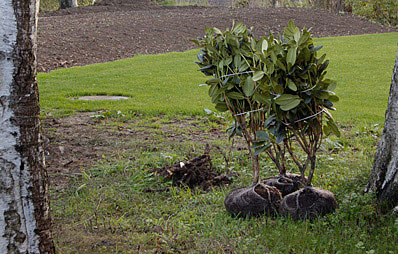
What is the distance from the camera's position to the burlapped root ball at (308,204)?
2.85m

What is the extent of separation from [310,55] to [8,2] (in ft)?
6.34

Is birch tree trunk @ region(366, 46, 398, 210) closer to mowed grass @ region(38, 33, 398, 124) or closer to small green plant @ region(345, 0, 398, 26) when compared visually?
mowed grass @ region(38, 33, 398, 124)

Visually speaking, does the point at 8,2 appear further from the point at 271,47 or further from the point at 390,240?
the point at 390,240

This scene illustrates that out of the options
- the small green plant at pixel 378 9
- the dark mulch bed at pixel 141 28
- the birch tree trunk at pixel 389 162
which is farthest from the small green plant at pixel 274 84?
the small green plant at pixel 378 9

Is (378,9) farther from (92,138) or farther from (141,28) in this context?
(92,138)

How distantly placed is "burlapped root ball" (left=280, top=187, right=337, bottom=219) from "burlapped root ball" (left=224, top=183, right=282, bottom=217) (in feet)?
0.36

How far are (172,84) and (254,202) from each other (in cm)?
608

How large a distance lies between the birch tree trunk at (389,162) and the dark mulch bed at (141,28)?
987cm

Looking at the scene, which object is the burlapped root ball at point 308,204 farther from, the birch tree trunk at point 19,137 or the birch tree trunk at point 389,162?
the birch tree trunk at point 19,137

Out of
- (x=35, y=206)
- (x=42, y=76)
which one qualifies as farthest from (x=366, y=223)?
(x=42, y=76)

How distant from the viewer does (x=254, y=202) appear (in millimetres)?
2998

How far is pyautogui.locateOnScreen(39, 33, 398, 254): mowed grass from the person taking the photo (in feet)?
8.49

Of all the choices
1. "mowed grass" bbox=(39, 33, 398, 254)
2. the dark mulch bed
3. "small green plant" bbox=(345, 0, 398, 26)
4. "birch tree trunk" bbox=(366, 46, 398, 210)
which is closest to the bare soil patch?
"mowed grass" bbox=(39, 33, 398, 254)

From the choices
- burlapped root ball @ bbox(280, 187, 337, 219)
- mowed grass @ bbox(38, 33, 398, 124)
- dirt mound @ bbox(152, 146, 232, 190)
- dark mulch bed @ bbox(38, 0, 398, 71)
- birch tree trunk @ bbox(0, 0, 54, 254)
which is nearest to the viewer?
birch tree trunk @ bbox(0, 0, 54, 254)
